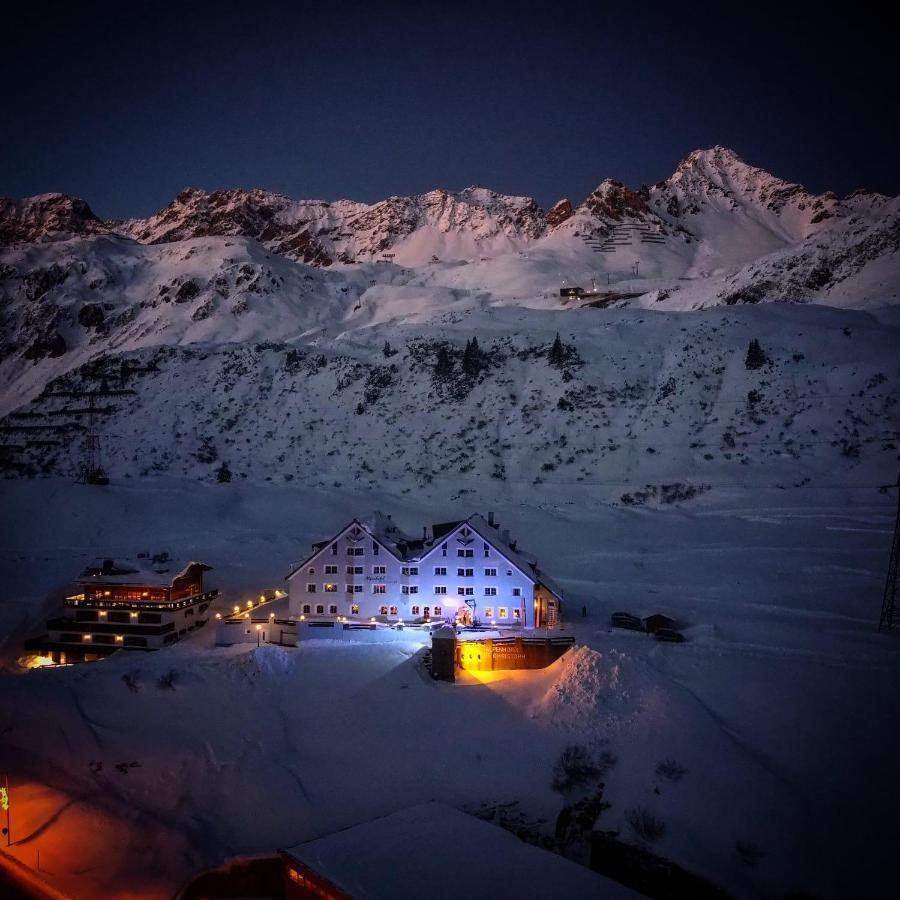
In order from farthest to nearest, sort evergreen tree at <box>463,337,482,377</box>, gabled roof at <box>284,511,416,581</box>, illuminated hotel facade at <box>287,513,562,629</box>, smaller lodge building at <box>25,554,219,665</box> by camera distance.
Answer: evergreen tree at <box>463,337,482,377</box>, smaller lodge building at <box>25,554,219,665</box>, gabled roof at <box>284,511,416,581</box>, illuminated hotel facade at <box>287,513,562,629</box>

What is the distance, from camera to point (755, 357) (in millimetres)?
75062

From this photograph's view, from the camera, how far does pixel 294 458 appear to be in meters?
79.9

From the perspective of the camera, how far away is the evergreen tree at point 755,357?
245ft

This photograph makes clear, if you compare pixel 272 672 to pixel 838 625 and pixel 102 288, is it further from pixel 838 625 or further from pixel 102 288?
pixel 102 288

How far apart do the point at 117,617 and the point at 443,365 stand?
194 feet

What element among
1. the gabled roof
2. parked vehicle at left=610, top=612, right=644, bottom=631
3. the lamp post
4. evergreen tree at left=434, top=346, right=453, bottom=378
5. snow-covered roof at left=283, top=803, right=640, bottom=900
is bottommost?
the lamp post

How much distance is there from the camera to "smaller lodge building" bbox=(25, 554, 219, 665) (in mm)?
39719

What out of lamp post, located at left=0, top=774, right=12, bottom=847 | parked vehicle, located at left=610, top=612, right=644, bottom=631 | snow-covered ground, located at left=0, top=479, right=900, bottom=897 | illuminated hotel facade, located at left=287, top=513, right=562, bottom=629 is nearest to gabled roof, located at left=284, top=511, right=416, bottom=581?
illuminated hotel facade, located at left=287, top=513, right=562, bottom=629

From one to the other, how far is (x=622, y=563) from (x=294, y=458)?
44.5 meters

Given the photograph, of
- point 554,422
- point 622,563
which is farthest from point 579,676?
point 554,422

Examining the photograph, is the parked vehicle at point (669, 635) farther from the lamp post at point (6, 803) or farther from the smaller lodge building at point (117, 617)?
the lamp post at point (6, 803)

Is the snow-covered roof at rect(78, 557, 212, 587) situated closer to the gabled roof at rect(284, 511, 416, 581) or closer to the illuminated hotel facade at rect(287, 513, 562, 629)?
the gabled roof at rect(284, 511, 416, 581)

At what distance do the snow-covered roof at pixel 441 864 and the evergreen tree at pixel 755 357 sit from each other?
6688 cm

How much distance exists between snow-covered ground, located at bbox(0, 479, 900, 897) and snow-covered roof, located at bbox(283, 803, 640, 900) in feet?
14.3
